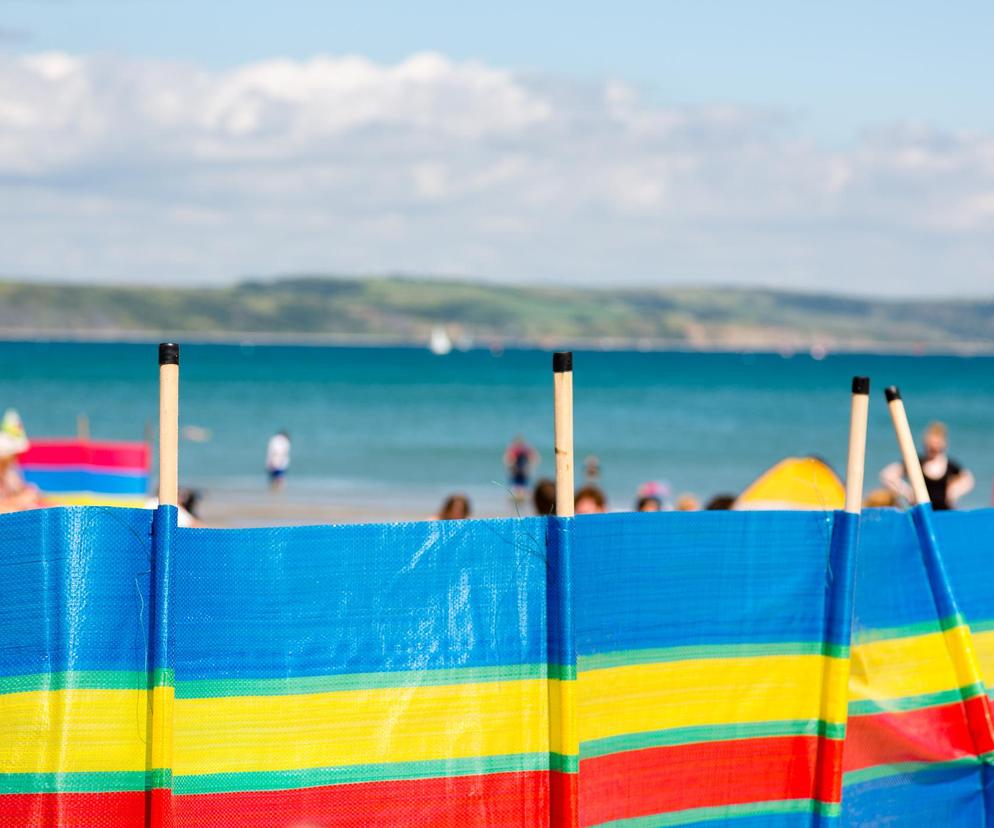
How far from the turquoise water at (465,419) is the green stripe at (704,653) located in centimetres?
1170

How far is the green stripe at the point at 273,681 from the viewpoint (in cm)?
449

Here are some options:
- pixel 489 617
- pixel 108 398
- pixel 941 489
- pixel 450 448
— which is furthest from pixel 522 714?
pixel 108 398

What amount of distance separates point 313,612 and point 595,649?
953mm

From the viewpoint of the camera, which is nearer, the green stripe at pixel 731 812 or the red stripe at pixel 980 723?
the green stripe at pixel 731 812

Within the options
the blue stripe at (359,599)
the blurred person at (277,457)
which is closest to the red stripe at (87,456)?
the blurred person at (277,457)

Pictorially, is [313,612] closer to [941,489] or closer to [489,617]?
[489,617]

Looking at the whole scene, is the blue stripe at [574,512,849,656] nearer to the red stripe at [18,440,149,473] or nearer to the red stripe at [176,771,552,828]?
the red stripe at [176,771,552,828]

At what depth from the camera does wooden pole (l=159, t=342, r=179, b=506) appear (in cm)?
442

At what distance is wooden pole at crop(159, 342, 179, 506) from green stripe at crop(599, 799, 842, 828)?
6.07 ft

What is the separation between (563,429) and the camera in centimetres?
481

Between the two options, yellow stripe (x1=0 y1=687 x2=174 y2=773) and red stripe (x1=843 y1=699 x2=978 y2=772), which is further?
red stripe (x1=843 y1=699 x2=978 y2=772)

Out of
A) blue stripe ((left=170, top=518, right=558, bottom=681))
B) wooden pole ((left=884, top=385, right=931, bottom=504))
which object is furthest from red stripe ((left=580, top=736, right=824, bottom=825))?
wooden pole ((left=884, top=385, right=931, bottom=504))

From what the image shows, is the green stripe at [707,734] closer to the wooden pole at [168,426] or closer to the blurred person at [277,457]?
the wooden pole at [168,426]

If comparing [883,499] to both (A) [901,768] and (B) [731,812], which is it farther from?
(B) [731,812]
